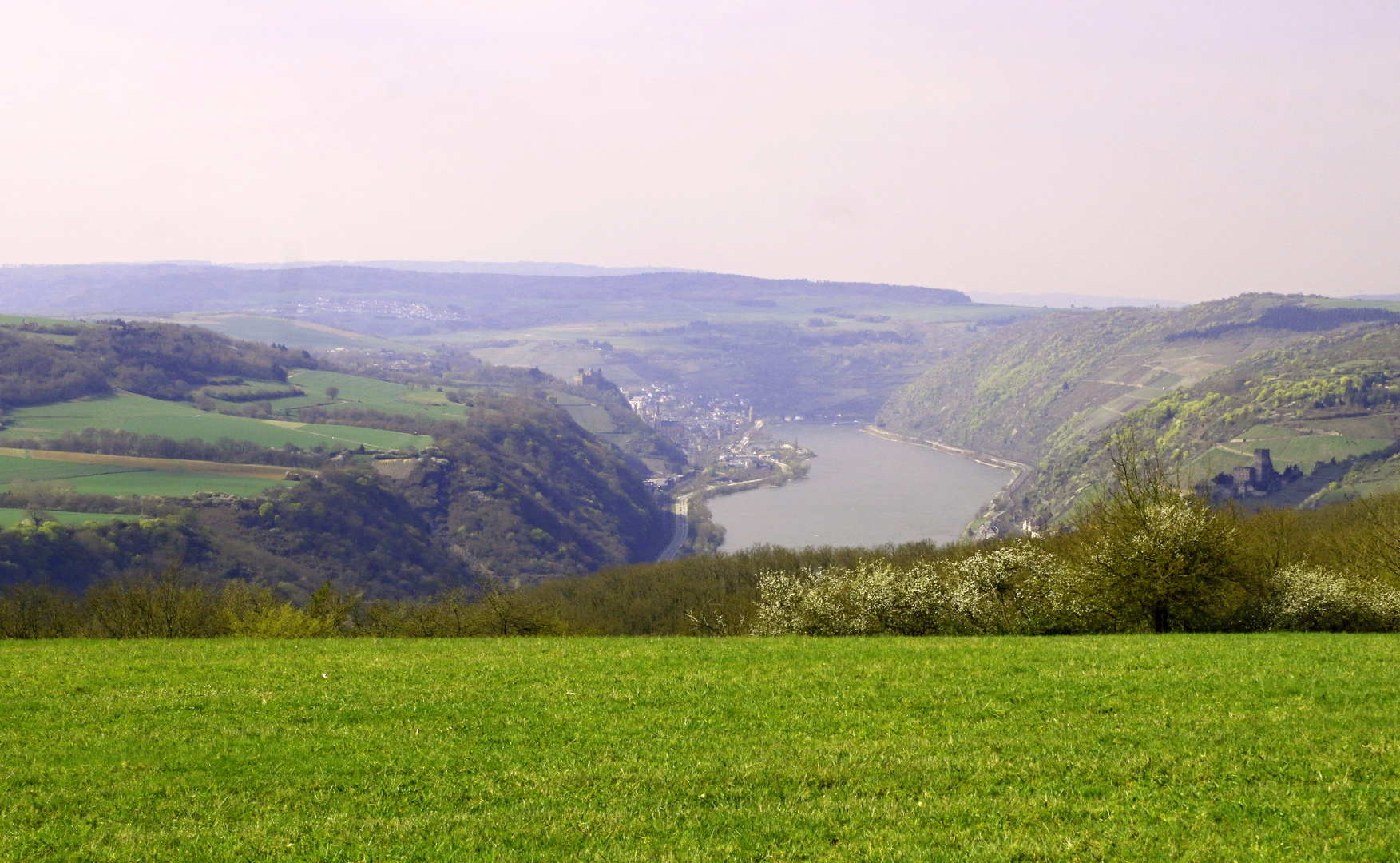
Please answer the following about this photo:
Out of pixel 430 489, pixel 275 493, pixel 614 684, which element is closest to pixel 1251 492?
pixel 430 489

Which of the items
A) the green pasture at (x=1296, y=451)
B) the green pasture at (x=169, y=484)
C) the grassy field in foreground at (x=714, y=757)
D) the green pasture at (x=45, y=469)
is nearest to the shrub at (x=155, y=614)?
the grassy field in foreground at (x=714, y=757)

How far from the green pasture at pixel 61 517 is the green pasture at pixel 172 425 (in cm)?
3700

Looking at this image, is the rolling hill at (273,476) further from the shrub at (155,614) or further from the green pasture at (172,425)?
the shrub at (155,614)

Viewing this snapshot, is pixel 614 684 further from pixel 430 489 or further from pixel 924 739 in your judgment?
pixel 430 489

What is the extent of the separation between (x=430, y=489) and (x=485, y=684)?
12823cm

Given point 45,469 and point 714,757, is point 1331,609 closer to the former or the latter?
point 714,757

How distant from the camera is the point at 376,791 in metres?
12.0

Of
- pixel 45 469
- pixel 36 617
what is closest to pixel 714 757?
pixel 36 617

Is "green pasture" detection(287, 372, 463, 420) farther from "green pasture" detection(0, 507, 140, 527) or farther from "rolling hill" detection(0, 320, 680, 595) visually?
"green pasture" detection(0, 507, 140, 527)

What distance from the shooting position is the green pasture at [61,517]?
281ft

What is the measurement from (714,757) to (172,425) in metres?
144

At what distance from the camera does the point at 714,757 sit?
13.1m

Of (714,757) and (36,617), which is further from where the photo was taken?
(36,617)

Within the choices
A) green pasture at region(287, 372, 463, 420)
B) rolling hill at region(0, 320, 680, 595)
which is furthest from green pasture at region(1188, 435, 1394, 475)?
green pasture at region(287, 372, 463, 420)
